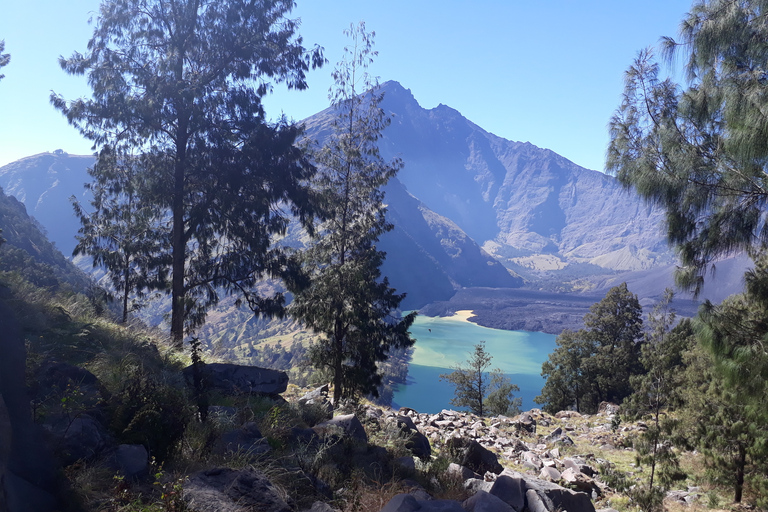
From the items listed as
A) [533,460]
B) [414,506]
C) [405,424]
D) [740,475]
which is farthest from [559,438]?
[414,506]

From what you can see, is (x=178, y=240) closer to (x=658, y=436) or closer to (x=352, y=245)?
(x=352, y=245)

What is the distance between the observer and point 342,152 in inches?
675

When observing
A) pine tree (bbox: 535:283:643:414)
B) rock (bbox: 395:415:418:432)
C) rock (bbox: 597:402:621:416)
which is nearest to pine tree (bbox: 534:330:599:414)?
pine tree (bbox: 535:283:643:414)

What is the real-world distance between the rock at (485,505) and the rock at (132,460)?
10.3ft

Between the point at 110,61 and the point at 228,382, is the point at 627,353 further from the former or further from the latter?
the point at 110,61

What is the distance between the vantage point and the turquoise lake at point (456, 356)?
8494cm

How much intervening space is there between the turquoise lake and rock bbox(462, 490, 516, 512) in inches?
2562

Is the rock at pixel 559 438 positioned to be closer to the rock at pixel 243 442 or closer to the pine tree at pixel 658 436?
the pine tree at pixel 658 436

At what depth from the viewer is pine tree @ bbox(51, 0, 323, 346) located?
11633mm

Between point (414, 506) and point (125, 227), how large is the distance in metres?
14.7

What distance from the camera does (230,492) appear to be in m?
3.94

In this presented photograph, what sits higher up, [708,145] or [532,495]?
[708,145]

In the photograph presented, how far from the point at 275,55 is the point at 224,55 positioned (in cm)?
138

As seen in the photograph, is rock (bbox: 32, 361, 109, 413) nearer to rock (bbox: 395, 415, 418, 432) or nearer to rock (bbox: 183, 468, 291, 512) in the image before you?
rock (bbox: 183, 468, 291, 512)
